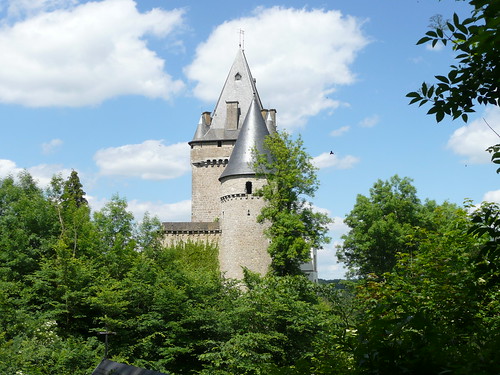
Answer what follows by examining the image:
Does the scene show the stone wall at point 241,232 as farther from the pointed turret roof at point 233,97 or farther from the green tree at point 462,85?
the green tree at point 462,85

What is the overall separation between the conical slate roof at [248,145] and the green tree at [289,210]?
15.8 ft

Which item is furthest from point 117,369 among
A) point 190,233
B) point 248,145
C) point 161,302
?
point 190,233

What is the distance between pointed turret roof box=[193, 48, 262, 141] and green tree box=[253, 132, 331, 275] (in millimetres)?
14935

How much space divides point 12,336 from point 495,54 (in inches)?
832

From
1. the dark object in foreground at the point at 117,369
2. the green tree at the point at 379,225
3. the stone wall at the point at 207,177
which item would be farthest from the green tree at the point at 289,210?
the dark object in foreground at the point at 117,369

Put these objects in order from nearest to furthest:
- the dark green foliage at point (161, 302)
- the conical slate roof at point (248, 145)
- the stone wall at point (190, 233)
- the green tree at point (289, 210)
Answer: the dark green foliage at point (161, 302)
the green tree at point (289, 210)
the conical slate roof at point (248, 145)
the stone wall at point (190, 233)

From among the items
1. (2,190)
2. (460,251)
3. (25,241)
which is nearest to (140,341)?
(25,241)

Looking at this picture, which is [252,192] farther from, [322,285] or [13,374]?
[13,374]

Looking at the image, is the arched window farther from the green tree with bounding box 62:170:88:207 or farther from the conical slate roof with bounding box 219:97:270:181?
the green tree with bounding box 62:170:88:207

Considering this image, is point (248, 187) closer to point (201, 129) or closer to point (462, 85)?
point (201, 129)

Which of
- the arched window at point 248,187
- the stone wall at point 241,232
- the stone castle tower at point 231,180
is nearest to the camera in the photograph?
the stone wall at point 241,232

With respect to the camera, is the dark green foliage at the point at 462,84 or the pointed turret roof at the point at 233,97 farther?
the pointed turret roof at the point at 233,97

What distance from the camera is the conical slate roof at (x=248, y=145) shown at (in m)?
38.3

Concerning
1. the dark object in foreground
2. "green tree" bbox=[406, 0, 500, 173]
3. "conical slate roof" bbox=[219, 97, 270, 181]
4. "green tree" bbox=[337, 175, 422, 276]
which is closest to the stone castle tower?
"conical slate roof" bbox=[219, 97, 270, 181]
